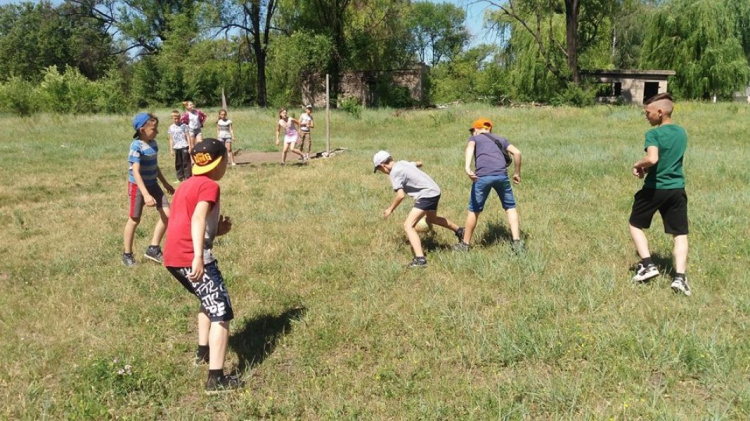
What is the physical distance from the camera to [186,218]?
12.1 ft

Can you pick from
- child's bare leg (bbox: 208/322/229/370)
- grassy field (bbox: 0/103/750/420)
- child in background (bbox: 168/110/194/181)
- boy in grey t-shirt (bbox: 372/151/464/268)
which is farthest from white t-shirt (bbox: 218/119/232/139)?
child's bare leg (bbox: 208/322/229/370)

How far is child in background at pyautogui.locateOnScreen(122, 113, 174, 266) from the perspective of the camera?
6.11 m

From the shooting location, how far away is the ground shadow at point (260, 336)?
4.19 metres

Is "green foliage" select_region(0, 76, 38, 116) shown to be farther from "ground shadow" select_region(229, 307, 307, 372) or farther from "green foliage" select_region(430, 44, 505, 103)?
"ground shadow" select_region(229, 307, 307, 372)

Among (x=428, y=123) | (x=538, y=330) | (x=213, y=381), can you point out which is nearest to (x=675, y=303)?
(x=538, y=330)

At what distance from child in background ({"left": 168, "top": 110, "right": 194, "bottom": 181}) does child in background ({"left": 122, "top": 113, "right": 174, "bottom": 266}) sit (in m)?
5.37

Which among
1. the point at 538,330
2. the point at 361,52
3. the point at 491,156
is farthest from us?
the point at 361,52

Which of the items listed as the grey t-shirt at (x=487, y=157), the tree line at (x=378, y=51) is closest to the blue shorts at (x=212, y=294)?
the grey t-shirt at (x=487, y=157)

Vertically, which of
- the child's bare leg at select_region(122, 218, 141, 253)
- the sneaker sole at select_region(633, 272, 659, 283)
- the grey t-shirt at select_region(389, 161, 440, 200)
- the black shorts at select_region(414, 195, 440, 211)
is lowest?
the sneaker sole at select_region(633, 272, 659, 283)

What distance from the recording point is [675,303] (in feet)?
15.3

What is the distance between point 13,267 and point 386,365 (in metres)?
5.29

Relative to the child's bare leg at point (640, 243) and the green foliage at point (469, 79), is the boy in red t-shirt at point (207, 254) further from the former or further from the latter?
the green foliage at point (469, 79)

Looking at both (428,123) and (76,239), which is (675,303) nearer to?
(76,239)

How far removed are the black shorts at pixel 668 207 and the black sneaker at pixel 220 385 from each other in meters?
4.13
